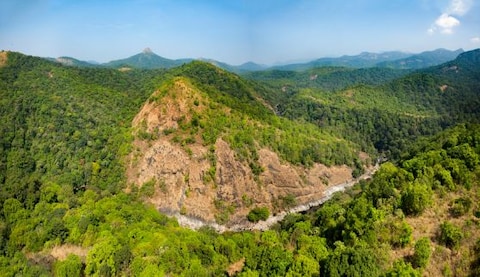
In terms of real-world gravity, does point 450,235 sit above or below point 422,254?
above

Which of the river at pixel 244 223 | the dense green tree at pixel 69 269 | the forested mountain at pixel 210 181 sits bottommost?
the river at pixel 244 223

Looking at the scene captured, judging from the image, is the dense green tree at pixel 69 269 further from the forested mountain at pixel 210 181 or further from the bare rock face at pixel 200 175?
the bare rock face at pixel 200 175

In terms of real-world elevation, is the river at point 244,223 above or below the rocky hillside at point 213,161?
below

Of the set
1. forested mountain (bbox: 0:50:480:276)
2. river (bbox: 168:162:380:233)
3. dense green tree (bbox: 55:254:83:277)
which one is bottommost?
river (bbox: 168:162:380:233)

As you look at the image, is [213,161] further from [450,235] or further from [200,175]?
[450,235]

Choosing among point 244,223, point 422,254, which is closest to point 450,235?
point 422,254

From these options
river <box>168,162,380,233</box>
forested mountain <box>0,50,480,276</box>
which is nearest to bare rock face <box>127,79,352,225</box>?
forested mountain <box>0,50,480,276</box>

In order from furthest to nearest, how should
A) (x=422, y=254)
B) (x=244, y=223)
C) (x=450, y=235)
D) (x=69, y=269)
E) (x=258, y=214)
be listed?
(x=258, y=214) → (x=244, y=223) → (x=69, y=269) → (x=450, y=235) → (x=422, y=254)

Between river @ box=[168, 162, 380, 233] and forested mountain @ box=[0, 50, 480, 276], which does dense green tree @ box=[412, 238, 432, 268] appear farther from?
river @ box=[168, 162, 380, 233]

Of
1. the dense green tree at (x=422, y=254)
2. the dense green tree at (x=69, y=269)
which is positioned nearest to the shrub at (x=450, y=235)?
the dense green tree at (x=422, y=254)
